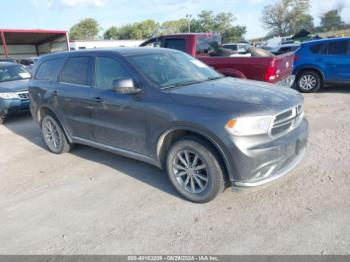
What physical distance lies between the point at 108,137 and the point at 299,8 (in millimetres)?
Result: 86053

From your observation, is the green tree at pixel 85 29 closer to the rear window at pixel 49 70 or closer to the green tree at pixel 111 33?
the green tree at pixel 111 33

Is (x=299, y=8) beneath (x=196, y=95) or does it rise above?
above

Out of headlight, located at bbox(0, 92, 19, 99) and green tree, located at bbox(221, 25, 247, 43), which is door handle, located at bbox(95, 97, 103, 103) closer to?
headlight, located at bbox(0, 92, 19, 99)

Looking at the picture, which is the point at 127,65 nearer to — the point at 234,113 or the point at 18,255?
the point at 234,113

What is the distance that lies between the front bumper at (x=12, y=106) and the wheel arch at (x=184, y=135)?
19.7 ft

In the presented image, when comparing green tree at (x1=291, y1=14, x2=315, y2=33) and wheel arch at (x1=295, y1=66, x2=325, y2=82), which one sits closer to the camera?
wheel arch at (x1=295, y1=66, x2=325, y2=82)

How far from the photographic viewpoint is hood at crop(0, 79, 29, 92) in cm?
846

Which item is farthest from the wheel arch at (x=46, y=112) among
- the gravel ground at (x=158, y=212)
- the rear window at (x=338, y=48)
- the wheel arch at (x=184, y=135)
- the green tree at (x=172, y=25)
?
the green tree at (x=172, y=25)

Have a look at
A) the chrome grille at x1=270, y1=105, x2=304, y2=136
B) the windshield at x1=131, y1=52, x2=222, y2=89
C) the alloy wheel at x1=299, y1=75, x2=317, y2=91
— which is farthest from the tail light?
the alloy wheel at x1=299, y1=75, x2=317, y2=91

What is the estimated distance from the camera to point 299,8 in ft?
258

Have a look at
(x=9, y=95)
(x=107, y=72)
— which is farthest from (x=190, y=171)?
(x=9, y=95)

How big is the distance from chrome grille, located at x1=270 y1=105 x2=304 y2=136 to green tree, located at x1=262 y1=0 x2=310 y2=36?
8410 cm

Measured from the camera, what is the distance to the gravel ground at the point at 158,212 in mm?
3016

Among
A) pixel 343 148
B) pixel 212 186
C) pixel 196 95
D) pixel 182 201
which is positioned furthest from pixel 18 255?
pixel 343 148
